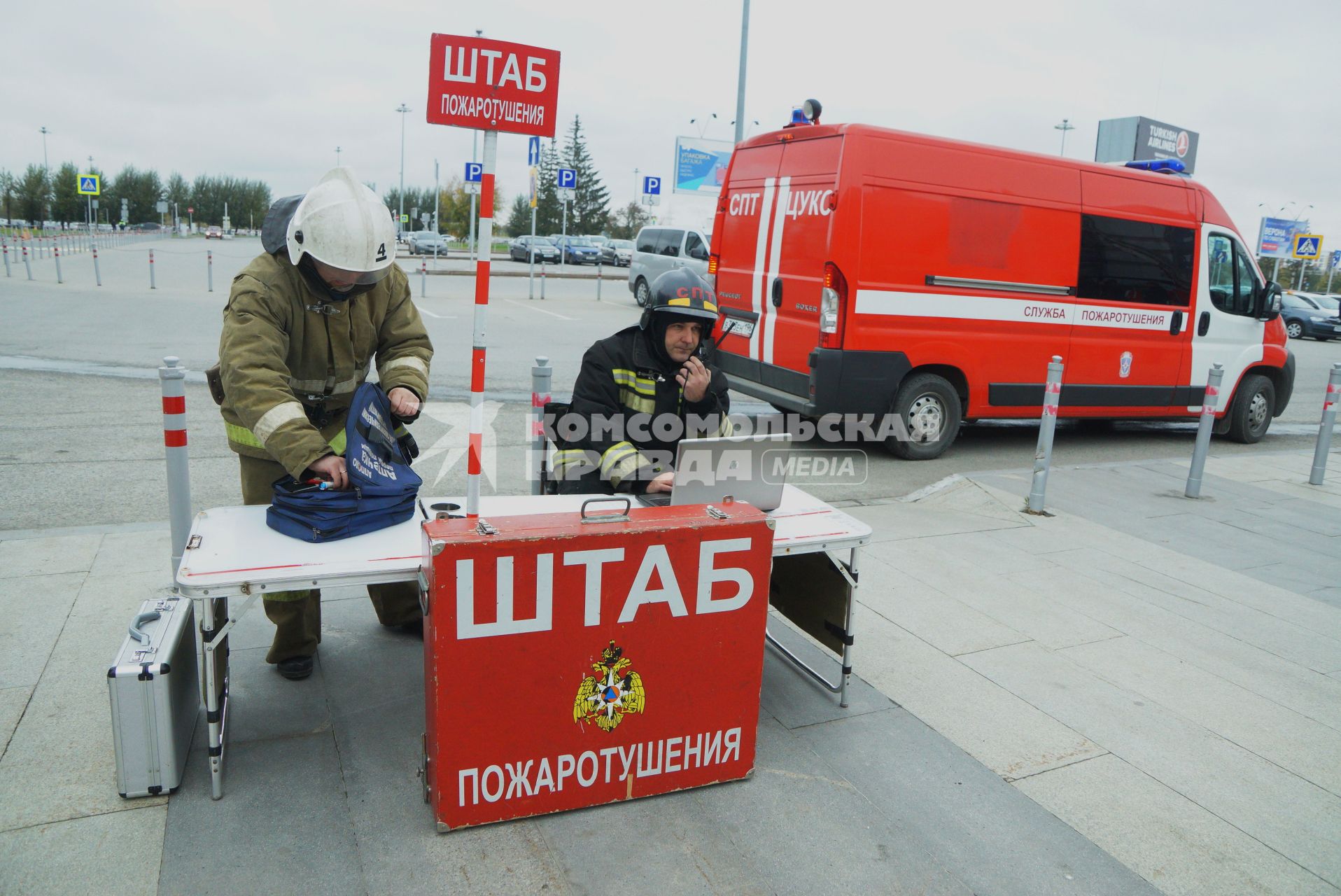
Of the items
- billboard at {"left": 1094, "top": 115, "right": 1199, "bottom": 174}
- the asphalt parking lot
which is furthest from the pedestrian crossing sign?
the asphalt parking lot

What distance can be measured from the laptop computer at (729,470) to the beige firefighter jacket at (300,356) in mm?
1225

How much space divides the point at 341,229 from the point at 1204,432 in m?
7.21

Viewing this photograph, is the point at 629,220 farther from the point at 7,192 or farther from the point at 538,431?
the point at 538,431

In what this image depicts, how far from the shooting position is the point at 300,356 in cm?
340

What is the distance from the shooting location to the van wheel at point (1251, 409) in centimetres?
1066

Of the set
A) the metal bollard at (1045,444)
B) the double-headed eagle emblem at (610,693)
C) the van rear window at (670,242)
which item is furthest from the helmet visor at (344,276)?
the van rear window at (670,242)

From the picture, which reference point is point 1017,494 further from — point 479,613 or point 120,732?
point 120,732

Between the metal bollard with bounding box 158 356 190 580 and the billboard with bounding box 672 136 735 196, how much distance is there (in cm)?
3001

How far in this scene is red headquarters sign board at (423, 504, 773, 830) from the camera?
104 inches

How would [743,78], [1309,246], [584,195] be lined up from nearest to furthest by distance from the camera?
[743,78]
[1309,246]
[584,195]

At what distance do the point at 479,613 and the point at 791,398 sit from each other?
19.3 feet

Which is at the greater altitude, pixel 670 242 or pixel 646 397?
pixel 670 242

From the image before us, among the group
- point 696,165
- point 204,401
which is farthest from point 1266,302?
point 696,165

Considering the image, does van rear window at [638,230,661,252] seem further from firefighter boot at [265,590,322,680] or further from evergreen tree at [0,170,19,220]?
evergreen tree at [0,170,19,220]
